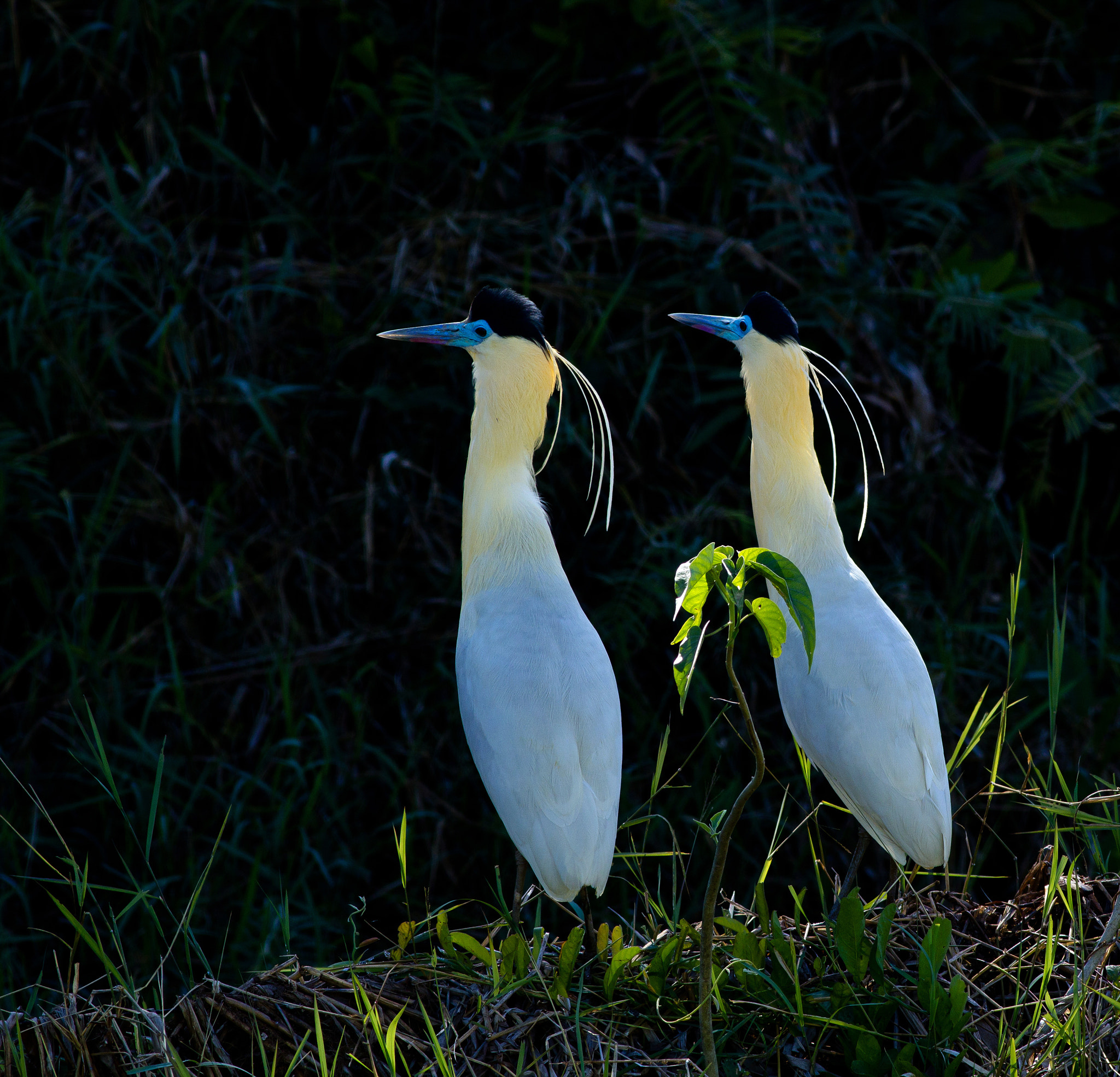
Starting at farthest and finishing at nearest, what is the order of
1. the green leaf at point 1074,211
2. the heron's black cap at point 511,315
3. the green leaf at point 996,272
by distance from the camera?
1. the green leaf at point 1074,211
2. the green leaf at point 996,272
3. the heron's black cap at point 511,315

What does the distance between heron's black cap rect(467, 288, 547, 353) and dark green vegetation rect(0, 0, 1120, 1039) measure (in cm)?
71

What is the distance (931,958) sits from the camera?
1.78 metres

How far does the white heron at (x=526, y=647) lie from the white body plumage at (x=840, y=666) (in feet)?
1.24

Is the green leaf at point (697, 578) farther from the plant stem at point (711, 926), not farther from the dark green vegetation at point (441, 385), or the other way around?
the dark green vegetation at point (441, 385)

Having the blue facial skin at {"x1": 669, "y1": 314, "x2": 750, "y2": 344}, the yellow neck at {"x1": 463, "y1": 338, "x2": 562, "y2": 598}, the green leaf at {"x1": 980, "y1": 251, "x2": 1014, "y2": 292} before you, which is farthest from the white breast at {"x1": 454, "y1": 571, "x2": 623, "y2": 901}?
the green leaf at {"x1": 980, "y1": 251, "x2": 1014, "y2": 292}

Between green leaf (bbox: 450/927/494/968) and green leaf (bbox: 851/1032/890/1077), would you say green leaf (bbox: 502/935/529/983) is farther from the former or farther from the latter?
green leaf (bbox: 851/1032/890/1077)

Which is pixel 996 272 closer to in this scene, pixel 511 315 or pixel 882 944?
pixel 511 315

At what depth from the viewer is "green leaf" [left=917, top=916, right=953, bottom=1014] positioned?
1.76 m

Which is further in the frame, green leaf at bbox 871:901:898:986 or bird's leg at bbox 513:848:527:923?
bird's leg at bbox 513:848:527:923

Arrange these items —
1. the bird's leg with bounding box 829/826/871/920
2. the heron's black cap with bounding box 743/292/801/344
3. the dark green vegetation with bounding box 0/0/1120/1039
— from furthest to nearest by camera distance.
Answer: the dark green vegetation with bounding box 0/0/1120/1039 < the heron's black cap with bounding box 743/292/801/344 < the bird's leg with bounding box 829/826/871/920

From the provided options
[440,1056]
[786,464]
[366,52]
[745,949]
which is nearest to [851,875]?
[745,949]

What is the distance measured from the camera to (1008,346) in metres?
3.49

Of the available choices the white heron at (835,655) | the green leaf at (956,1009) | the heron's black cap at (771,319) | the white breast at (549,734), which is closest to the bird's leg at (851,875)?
the white heron at (835,655)

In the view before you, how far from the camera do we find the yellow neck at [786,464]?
100 inches
